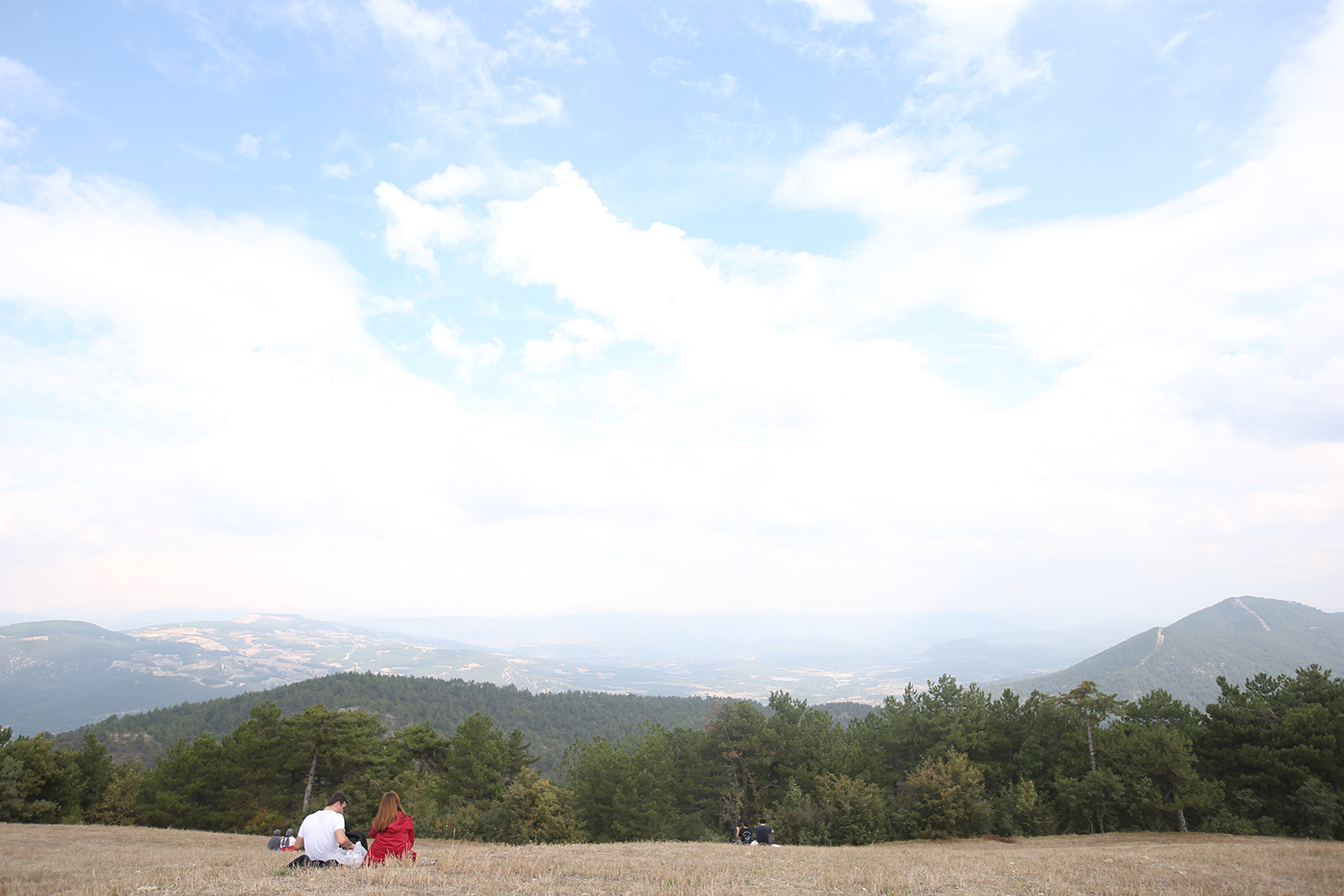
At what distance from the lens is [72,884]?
374 inches

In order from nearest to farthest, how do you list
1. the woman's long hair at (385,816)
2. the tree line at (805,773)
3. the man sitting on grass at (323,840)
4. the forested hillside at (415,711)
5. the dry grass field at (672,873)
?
the dry grass field at (672,873)
the man sitting on grass at (323,840)
the woman's long hair at (385,816)
the tree line at (805,773)
the forested hillside at (415,711)

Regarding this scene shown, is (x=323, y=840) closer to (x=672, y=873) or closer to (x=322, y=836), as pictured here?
(x=322, y=836)

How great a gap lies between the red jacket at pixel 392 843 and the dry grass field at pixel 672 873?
59cm

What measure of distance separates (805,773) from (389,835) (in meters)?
39.0

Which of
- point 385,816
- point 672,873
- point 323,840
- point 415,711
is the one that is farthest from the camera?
point 415,711

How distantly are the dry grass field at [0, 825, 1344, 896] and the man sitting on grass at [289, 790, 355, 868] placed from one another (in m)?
0.45

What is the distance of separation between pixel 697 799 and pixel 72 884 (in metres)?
47.5

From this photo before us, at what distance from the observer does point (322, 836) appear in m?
11.1

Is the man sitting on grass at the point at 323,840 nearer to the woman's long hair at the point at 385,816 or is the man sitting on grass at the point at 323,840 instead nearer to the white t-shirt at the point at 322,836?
the white t-shirt at the point at 322,836

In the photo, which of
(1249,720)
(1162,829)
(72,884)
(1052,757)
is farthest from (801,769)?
(72,884)

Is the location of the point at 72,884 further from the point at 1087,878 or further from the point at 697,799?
the point at 697,799

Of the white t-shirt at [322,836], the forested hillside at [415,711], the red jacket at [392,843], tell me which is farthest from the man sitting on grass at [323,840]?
the forested hillside at [415,711]

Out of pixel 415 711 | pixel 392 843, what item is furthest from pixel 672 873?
pixel 415 711

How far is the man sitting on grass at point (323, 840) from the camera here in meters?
10.9
